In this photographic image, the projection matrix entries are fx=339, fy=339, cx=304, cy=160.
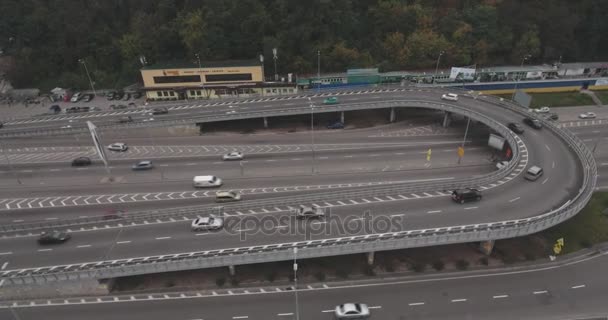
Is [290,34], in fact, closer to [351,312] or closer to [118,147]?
[118,147]

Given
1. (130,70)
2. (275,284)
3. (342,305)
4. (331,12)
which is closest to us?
(342,305)

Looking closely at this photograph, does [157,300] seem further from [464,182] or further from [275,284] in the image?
[464,182]

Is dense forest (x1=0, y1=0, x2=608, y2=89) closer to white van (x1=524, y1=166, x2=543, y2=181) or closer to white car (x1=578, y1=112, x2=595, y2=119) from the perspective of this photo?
white car (x1=578, y1=112, x2=595, y2=119)

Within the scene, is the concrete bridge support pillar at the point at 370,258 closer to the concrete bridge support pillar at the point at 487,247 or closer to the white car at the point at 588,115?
the concrete bridge support pillar at the point at 487,247

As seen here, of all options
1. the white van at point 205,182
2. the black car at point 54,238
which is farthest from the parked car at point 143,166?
the black car at point 54,238

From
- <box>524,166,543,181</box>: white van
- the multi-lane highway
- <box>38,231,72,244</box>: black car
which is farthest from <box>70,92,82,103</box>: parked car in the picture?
<box>524,166,543,181</box>: white van

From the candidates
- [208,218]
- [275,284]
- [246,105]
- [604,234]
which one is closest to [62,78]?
[246,105]
